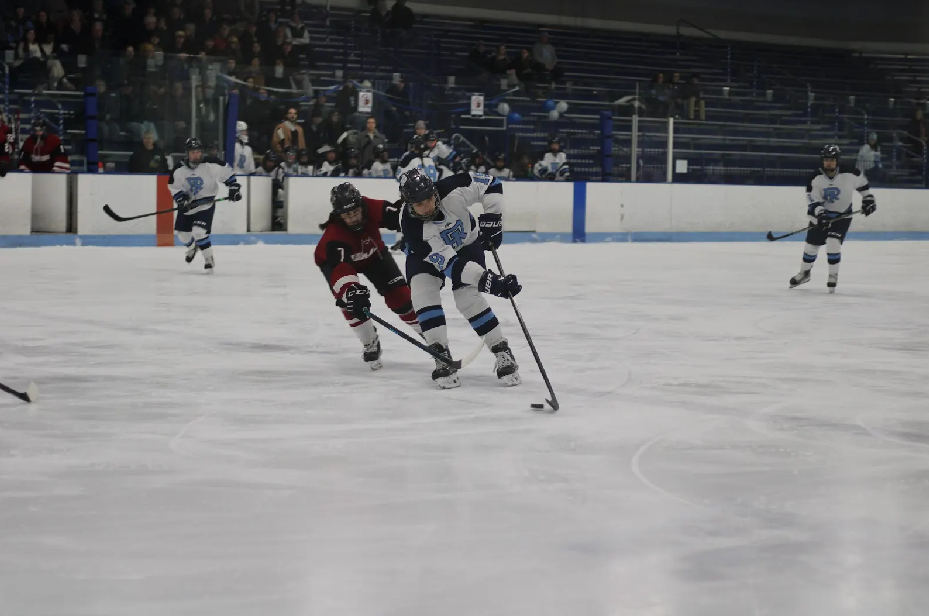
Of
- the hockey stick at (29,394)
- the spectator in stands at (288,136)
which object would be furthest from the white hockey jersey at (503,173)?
the hockey stick at (29,394)

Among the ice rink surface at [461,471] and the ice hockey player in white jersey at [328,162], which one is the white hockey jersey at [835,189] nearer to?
the ice rink surface at [461,471]

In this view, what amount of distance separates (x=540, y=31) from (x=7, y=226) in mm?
11117

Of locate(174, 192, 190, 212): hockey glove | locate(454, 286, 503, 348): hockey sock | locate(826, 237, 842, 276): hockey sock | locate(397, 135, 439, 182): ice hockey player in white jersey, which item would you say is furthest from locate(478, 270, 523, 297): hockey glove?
locate(397, 135, 439, 182): ice hockey player in white jersey

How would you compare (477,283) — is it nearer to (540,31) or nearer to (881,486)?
(881,486)

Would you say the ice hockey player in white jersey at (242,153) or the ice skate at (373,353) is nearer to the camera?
the ice skate at (373,353)

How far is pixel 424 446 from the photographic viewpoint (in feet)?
13.8

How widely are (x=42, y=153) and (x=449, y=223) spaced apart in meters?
9.50

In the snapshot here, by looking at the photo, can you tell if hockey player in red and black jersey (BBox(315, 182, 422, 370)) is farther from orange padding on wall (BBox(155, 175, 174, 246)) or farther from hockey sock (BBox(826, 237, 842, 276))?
orange padding on wall (BBox(155, 175, 174, 246))

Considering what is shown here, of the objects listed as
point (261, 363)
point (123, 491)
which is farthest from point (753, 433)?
point (261, 363)

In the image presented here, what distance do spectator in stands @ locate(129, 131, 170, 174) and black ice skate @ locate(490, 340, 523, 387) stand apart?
939cm

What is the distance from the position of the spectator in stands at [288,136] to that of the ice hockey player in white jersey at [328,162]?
0.27m

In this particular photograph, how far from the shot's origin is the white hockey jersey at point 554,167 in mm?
16797

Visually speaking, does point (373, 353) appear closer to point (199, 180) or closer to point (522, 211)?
point (199, 180)

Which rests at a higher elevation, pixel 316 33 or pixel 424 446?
pixel 316 33
